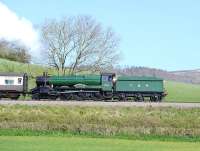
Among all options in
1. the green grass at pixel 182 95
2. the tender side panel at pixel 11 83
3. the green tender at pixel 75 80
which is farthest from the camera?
the green grass at pixel 182 95

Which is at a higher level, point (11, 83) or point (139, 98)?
point (11, 83)

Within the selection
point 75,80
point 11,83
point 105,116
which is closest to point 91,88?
point 75,80

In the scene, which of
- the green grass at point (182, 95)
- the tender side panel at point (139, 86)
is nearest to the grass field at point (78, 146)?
the tender side panel at point (139, 86)

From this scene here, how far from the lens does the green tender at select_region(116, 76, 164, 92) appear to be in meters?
55.7

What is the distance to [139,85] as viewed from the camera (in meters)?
56.2

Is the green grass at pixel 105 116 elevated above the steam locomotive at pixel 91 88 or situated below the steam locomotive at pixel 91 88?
below

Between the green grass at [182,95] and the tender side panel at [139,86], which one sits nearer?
the tender side panel at [139,86]

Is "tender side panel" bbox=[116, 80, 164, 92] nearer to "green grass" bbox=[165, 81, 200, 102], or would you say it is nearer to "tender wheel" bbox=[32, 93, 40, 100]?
"tender wheel" bbox=[32, 93, 40, 100]

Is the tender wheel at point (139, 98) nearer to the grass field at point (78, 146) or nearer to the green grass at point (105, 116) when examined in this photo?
the green grass at point (105, 116)

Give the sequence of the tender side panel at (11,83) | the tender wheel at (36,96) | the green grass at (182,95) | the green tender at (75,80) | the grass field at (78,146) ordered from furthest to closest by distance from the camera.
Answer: the green grass at (182,95)
the tender side panel at (11,83)
the green tender at (75,80)
the tender wheel at (36,96)
the grass field at (78,146)

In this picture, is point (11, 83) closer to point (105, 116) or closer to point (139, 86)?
point (139, 86)

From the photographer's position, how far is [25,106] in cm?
4422

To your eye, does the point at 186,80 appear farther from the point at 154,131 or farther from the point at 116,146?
the point at 116,146

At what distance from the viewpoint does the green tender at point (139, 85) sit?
55.7 metres
